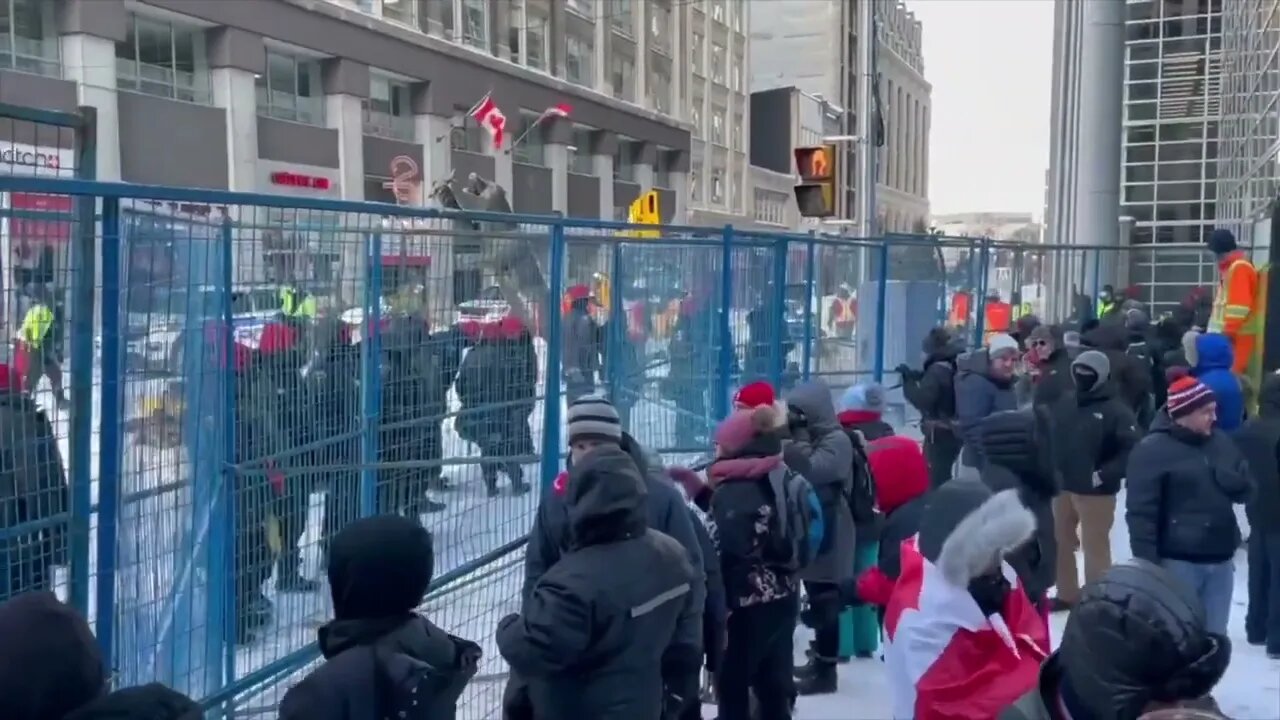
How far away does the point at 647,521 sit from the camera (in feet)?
12.9

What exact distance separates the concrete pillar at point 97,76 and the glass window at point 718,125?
41497mm

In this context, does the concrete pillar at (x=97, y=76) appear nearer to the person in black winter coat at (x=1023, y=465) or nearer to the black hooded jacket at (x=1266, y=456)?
the person in black winter coat at (x=1023, y=465)

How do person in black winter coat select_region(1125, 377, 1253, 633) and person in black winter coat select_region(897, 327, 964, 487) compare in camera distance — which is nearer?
person in black winter coat select_region(1125, 377, 1253, 633)

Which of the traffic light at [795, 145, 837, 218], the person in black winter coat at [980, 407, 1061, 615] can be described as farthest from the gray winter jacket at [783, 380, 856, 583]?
the traffic light at [795, 145, 837, 218]

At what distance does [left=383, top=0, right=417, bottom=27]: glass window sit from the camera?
112 ft

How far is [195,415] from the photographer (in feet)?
12.5

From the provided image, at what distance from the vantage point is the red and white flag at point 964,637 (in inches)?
133

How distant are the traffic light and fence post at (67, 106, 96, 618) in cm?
1047

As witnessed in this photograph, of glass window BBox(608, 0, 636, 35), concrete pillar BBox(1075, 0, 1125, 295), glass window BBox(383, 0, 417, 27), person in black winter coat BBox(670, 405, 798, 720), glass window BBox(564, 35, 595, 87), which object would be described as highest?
glass window BBox(608, 0, 636, 35)

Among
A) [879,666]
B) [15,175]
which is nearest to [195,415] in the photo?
[15,175]

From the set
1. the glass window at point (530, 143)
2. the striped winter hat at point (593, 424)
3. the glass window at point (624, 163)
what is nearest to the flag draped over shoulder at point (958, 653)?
the striped winter hat at point (593, 424)

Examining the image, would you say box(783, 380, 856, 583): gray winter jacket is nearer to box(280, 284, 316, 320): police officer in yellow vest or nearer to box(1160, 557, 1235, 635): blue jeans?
box(1160, 557, 1235, 635): blue jeans

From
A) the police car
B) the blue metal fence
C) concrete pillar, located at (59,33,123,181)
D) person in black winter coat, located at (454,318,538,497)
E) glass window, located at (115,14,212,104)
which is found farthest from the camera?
glass window, located at (115,14,212,104)

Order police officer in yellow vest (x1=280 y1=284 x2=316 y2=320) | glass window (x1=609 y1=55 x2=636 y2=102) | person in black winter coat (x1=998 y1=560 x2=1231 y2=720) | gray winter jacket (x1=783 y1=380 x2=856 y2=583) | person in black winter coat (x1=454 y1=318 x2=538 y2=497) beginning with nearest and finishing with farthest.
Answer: person in black winter coat (x1=998 y1=560 x2=1231 y2=720) < police officer in yellow vest (x1=280 y1=284 x2=316 y2=320) < person in black winter coat (x1=454 y1=318 x2=538 y2=497) < gray winter jacket (x1=783 y1=380 x2=856 y2=583) < glass window (x1=609 y1=55 x2=636 y2=102)
